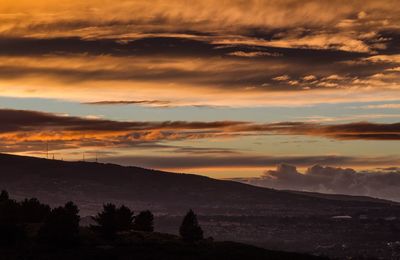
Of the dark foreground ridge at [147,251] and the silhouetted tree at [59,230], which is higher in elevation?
the silhouetted tree at [59,230]

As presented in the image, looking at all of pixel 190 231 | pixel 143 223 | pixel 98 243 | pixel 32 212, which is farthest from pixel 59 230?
pixel 143 223

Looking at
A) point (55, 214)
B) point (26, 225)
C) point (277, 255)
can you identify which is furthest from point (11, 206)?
point (277, 255)

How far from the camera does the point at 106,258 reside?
4582 inches

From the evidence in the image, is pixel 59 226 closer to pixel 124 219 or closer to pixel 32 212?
pixel 124 219

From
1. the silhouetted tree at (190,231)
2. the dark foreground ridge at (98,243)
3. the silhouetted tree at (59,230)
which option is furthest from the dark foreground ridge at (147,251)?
the silhouetted tree at (190,231)

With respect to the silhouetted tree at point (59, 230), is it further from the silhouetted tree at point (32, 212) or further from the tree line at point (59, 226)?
the silhouetted tree at point (32, 212)

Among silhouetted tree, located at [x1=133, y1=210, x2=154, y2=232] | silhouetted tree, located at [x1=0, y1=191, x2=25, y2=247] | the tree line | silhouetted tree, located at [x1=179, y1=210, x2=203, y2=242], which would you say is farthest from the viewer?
silhouetted tree, located at [x1=133, y1=210, x2=154, y2=232]

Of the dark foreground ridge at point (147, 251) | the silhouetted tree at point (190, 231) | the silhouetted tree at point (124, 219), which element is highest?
the silhouetted tree at point (124, 219)

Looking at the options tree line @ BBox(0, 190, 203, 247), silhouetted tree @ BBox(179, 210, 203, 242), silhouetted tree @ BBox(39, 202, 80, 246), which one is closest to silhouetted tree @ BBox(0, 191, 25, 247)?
tree line @ BBox(0, 190, 203, 247)

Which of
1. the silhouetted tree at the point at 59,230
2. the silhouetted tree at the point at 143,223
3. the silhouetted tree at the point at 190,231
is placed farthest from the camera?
the silhouetted tree at the point at 143,223

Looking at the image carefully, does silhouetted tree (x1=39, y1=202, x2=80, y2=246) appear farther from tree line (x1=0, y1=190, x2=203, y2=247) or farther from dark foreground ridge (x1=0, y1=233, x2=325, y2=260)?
dark foreground ridge (x1=0, y1=233, x2=325, y2=260)

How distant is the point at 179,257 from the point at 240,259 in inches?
359

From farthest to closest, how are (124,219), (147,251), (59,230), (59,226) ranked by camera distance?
1. (124,219)
2. (59,226)
3. (59,230)
4. (147,251)

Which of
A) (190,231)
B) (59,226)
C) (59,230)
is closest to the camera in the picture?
(59,230)
